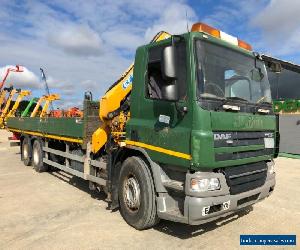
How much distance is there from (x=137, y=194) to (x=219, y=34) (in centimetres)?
262

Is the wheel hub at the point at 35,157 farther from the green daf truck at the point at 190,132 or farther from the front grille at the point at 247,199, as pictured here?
the front grille at the point at 247,199

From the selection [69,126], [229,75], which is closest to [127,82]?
[229,75]

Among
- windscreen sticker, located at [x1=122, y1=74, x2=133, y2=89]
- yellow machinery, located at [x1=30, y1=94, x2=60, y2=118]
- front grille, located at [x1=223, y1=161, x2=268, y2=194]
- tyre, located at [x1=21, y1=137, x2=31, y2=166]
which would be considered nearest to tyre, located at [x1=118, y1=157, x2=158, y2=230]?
front grille, located at [x1=223, y1=161, x2=268, y2=194]

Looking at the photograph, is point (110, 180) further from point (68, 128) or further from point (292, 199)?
point (292, 199)

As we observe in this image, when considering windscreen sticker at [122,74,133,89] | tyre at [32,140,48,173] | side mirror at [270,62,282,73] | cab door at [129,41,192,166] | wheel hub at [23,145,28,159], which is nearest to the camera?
cab door at [129,41,192,166]

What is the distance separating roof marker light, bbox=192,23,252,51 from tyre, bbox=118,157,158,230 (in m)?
2.06

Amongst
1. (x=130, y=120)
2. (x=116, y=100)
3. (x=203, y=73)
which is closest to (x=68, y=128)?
(x=116, y=100)

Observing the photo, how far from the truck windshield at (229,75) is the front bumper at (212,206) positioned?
4.21 feet

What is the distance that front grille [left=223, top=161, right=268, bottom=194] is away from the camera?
4.45m

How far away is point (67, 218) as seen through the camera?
565 cm

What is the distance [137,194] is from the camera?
16.6 ft

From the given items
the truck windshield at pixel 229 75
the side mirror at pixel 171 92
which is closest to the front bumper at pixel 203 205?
the side mirror at pixel 171 92

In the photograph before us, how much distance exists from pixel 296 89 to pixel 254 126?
14.2 m

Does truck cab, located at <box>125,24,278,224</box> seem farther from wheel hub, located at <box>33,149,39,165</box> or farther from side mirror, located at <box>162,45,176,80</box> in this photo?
wheel hub, located at <box>33,149,39,165</box>
